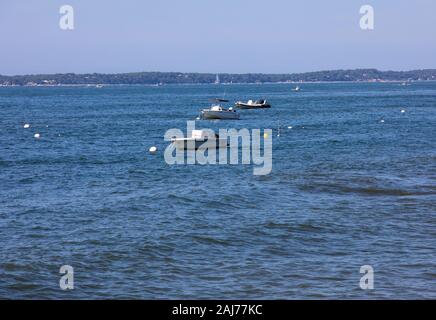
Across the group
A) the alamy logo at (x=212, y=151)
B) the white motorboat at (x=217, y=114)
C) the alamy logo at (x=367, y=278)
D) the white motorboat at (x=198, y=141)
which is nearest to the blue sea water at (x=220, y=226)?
the alamy logo at (x=367, y=278)

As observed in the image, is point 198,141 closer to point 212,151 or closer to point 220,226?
point 212,151

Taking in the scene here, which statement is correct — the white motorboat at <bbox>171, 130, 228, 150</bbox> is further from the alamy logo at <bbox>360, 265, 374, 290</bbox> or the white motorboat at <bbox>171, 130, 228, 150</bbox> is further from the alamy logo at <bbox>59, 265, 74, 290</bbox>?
the alamy logo at <bbox>360, 265, 374, 290</bbox>

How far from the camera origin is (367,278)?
17.6 m

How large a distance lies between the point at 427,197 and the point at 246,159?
17.3 m

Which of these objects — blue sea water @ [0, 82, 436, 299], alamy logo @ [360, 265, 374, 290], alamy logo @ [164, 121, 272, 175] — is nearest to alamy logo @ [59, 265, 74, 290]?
blue sea water @ [0, 82, 436, 299]

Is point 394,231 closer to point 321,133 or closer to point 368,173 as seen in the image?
point 368,173

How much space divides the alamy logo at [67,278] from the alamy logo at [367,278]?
6.61m

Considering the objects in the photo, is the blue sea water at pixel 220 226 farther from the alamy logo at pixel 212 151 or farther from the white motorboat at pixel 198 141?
the white motorboat at pixel 198 141

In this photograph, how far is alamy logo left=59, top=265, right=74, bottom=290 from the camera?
690 inches

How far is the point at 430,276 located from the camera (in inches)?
701

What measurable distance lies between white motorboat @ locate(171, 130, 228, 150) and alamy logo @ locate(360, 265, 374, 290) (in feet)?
102

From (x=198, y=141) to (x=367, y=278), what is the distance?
32.4m

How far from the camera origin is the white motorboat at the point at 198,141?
1948 inches
